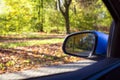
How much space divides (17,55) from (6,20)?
372 inches

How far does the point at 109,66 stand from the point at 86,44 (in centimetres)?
143

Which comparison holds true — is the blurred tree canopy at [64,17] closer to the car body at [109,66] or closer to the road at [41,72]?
the road at [41,72]

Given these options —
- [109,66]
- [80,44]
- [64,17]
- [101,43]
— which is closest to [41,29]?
[64,17]

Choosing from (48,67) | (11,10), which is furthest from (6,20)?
(48,67)

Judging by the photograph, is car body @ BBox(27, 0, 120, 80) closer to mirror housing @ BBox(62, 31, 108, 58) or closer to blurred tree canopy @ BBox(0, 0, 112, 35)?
mirror housing @ BBox(62, 31, 108, 58)

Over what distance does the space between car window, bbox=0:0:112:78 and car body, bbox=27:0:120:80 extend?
580mm

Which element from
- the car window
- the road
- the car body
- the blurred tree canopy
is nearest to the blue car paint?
the car body

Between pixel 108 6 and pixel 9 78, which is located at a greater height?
pixel 108 6

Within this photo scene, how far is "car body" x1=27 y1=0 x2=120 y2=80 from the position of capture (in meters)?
1.64

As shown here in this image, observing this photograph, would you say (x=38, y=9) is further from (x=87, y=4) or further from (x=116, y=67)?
(x=116, y=67)

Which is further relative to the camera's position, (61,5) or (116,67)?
(61,5)

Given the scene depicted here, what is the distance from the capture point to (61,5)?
29.7 meters

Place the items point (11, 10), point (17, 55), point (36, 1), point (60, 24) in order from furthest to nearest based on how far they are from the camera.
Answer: point (60, 24) → point (36, 1) → point (11, 10) → point (17, 55)

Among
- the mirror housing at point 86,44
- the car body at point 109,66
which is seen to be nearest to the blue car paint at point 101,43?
the mirror housing at point 86,44
